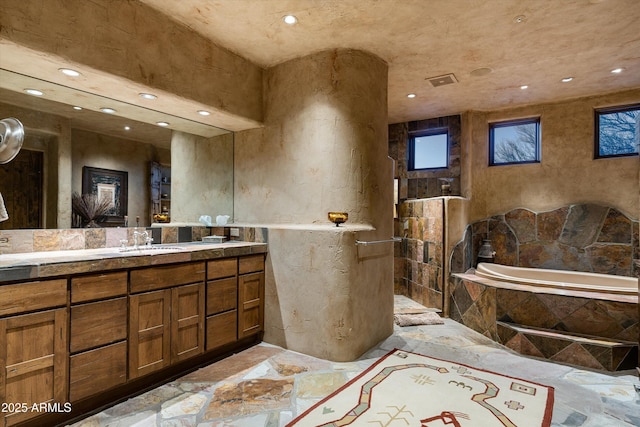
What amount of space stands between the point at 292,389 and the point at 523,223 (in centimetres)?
381

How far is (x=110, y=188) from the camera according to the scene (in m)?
2.65

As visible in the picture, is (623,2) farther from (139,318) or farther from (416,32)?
(139,318)

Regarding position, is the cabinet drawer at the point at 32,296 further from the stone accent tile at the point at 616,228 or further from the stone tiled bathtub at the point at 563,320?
the stone accent tile at the point at 616,228

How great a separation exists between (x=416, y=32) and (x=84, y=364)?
131 inches

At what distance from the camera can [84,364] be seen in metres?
1.90

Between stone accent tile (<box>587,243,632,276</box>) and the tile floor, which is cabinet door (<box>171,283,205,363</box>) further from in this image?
stone accent tile (<box>587,243,632,276</box>)

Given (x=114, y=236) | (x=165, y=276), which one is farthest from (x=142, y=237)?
(x=165, y=276)

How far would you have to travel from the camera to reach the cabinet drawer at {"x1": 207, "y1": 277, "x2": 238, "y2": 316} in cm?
264

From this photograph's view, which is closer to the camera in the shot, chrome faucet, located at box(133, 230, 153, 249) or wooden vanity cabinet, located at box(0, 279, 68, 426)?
wooden vanity cabinet, located at box(0, 279, 68, 426)

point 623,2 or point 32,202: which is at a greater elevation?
point 623,2

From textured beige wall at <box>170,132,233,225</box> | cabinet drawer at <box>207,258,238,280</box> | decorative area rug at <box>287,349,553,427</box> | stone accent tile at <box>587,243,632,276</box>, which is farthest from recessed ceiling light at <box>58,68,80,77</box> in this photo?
stone accent tile at <box>587,243,632,276</box>

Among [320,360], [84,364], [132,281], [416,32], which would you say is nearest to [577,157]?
[416,32]

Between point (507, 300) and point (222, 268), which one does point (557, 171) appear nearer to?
point (507, 300)

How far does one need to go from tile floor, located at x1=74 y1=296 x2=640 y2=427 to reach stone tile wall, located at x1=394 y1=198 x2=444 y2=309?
119 cm
